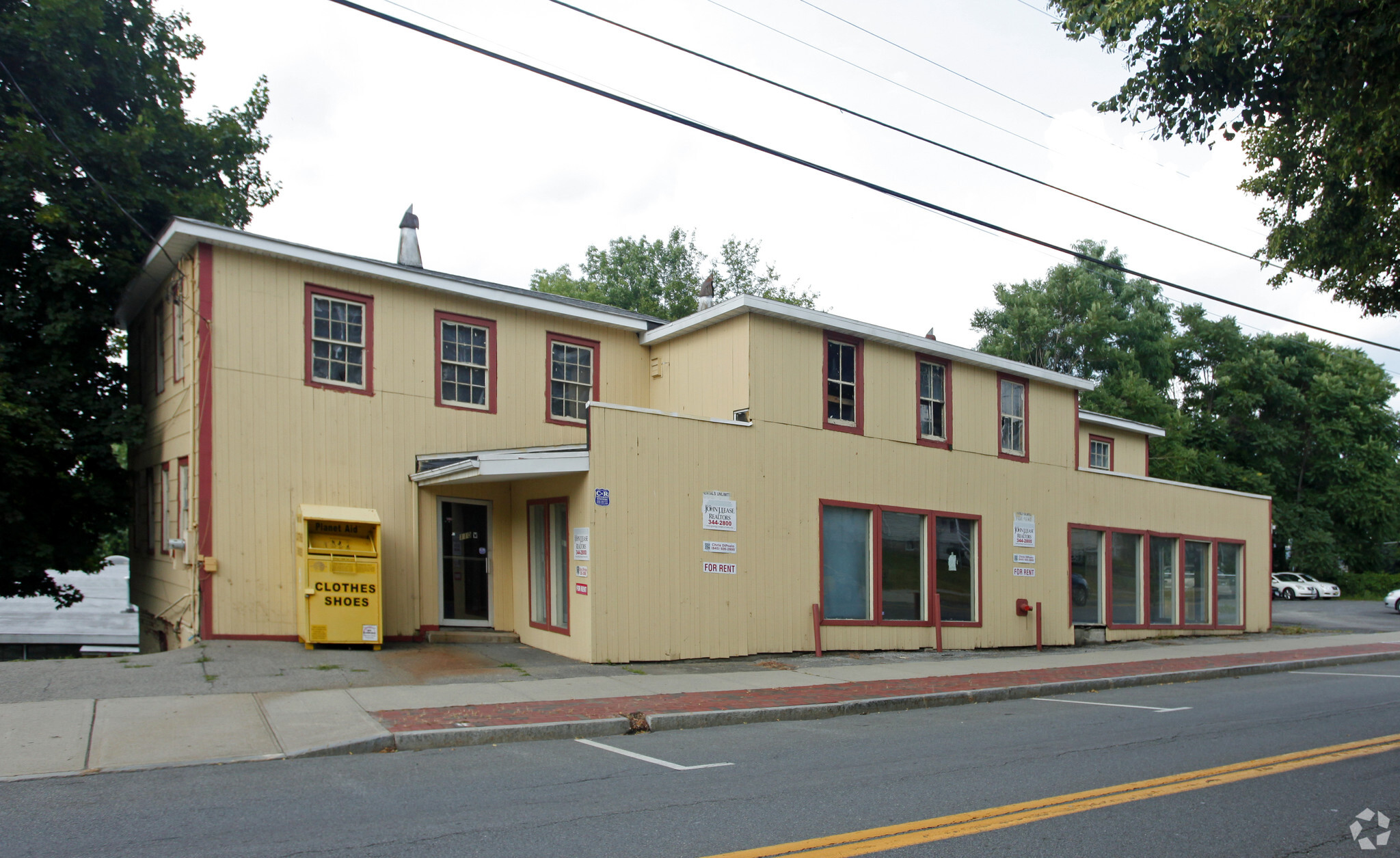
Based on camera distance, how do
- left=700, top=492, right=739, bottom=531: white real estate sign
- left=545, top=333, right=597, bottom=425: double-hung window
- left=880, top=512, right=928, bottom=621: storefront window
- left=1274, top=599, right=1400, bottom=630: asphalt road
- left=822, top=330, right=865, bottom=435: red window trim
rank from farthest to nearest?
left=1274, top=599, right=1400, bottom=630: asphalt road → left=880, top=512, right=928, bottom=621: storefront window → left=545, top=333, right=597, bottom=425: double-hung window → left=822, top=330, right=865, bottom=435: red window trim → left=700, top=492, right=739, bottom=531: white real estate sign

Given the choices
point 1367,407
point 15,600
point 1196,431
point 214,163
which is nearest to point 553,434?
point 214,163

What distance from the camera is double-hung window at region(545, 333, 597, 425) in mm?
16828

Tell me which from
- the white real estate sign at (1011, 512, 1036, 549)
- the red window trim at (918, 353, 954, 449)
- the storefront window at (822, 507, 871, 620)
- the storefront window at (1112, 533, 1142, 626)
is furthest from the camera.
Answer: the storefront window at (1112, 533, 1142, 626)

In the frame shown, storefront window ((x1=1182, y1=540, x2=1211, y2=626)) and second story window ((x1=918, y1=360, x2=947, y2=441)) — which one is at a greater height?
second story window ((x1=918, y1=360, x2=947, y2=441))

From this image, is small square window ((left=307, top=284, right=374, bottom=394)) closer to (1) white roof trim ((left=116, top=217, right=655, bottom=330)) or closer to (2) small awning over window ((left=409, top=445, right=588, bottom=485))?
(1) white roof trim ((left=116, top=217, right=655, bottom=330))

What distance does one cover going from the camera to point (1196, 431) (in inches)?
1869

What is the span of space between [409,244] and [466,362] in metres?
2.75

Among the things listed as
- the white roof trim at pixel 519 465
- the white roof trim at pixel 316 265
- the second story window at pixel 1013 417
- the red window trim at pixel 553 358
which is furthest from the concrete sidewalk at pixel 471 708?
the white roof trim at pixel 316 265

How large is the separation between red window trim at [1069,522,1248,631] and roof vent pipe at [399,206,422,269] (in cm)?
1452

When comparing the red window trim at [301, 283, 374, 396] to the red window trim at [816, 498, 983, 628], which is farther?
the red window trim at [816, 498, 983, 628]

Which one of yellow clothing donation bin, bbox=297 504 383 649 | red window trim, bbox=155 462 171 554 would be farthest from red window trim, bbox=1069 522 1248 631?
red window trim, bbox=155 462 171 554

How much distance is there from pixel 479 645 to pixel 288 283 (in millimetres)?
6233

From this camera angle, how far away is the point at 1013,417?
64.6 ft

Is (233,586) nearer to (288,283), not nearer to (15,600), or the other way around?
(288,283)
